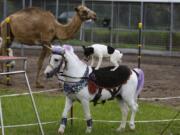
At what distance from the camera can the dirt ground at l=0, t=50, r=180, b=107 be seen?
1516cm

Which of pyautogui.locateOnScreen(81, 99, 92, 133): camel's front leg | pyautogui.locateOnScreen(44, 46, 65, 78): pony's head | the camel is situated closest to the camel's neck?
the camel

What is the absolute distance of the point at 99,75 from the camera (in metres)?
8.93

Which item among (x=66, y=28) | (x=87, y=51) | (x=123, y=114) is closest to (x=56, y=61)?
(x=123, y=114)

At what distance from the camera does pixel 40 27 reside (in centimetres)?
1591

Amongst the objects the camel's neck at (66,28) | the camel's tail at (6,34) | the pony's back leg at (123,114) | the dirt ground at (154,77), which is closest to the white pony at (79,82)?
the pony's back leg at (123,114)

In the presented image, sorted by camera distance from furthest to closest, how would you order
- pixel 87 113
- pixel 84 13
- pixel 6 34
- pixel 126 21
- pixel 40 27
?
pixel 126 21 < pixel 6 34 < pixel 40 27 < pixel 84 13 < pixel 87 113

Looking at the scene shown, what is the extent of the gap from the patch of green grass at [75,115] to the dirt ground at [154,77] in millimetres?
1505

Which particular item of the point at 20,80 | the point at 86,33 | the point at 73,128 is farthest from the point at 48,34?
the point at 86,33

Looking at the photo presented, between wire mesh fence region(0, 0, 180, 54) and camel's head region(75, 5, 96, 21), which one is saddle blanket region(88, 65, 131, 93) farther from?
wire mesh fence region(0, 0, 180, 54)

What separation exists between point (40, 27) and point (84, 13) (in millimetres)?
1308

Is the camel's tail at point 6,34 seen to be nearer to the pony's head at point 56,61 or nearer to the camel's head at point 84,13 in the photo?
the camel's head at point 84,13

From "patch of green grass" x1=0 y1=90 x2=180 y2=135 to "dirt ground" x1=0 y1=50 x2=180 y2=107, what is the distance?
150 centimetres

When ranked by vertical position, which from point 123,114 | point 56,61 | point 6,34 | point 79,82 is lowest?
point 123,114

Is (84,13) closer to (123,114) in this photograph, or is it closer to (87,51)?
(87,51)
